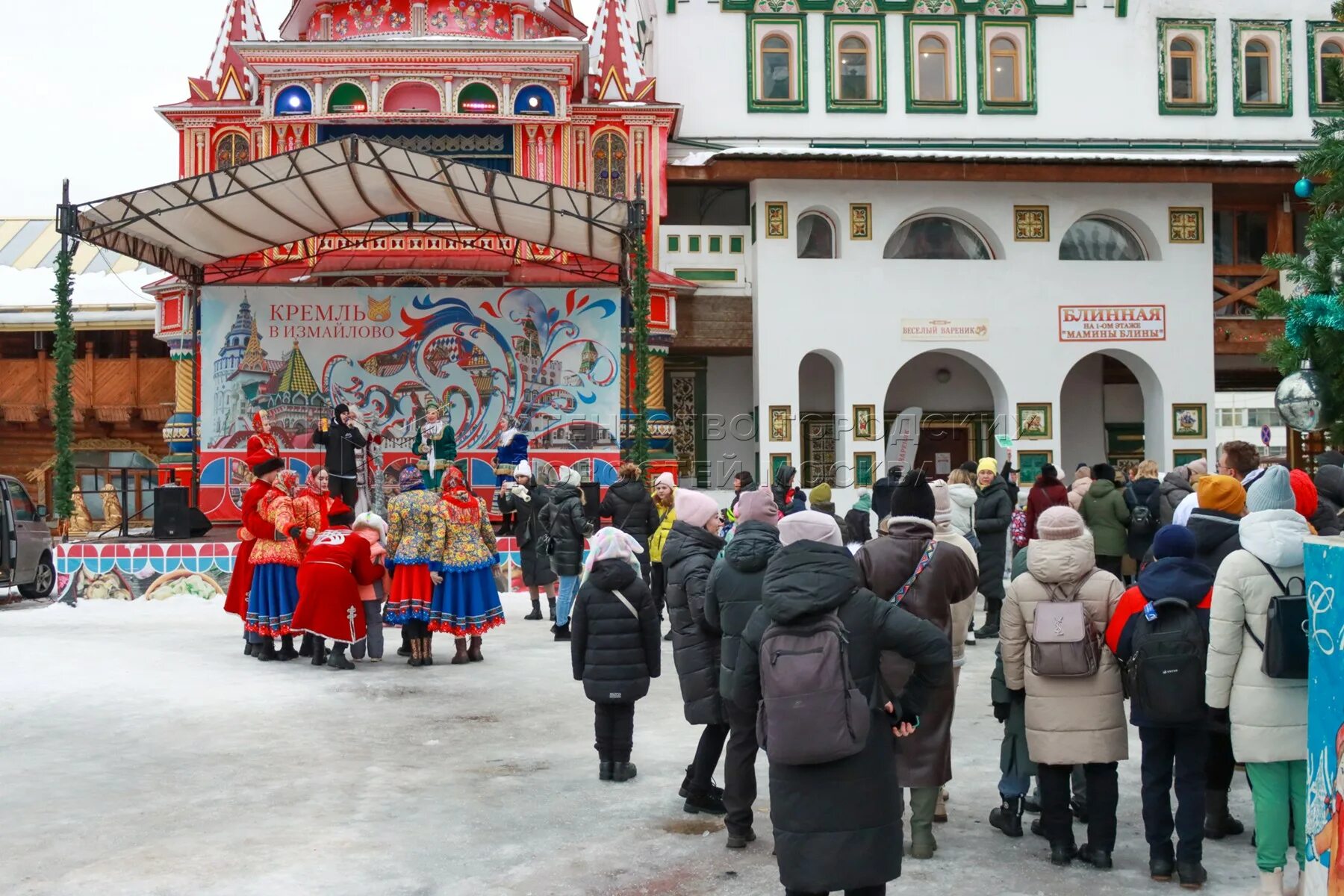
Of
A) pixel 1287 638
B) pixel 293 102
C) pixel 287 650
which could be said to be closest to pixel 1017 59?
pixel 293 102

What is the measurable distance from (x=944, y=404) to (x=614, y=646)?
65.1ft

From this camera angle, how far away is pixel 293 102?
23.2 meters

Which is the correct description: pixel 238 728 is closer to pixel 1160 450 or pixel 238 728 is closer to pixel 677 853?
pixel 677 853

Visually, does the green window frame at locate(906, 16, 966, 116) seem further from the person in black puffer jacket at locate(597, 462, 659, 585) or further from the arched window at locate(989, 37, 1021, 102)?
the person in black puffer jacket at locate(597, 462, 659, 585)

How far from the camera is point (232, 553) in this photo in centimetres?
1764

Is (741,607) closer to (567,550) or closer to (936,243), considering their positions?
(567,550)

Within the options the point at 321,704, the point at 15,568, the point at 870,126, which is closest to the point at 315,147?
the point at 15,568

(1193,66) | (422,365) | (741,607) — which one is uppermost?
(1193,66)

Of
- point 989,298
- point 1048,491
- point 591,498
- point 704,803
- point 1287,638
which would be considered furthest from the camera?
point 989,298

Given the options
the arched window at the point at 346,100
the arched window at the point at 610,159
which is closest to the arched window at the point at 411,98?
the arched window at the point at 346,100

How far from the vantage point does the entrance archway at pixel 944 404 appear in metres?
26.3

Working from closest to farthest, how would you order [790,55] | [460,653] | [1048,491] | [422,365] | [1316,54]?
1. [460,653]
2. [1048,491]
3. [422,365]
4. [790,55]
5. [1316,54]

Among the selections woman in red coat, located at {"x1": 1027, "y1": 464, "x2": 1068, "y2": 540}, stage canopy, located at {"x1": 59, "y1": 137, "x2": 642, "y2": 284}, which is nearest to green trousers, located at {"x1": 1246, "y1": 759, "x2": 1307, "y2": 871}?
woman in red coat, located at {"x1": 1027, "y1": 464, "x2": 1068, "y2": 540}

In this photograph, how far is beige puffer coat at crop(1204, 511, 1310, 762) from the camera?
5395 mm
